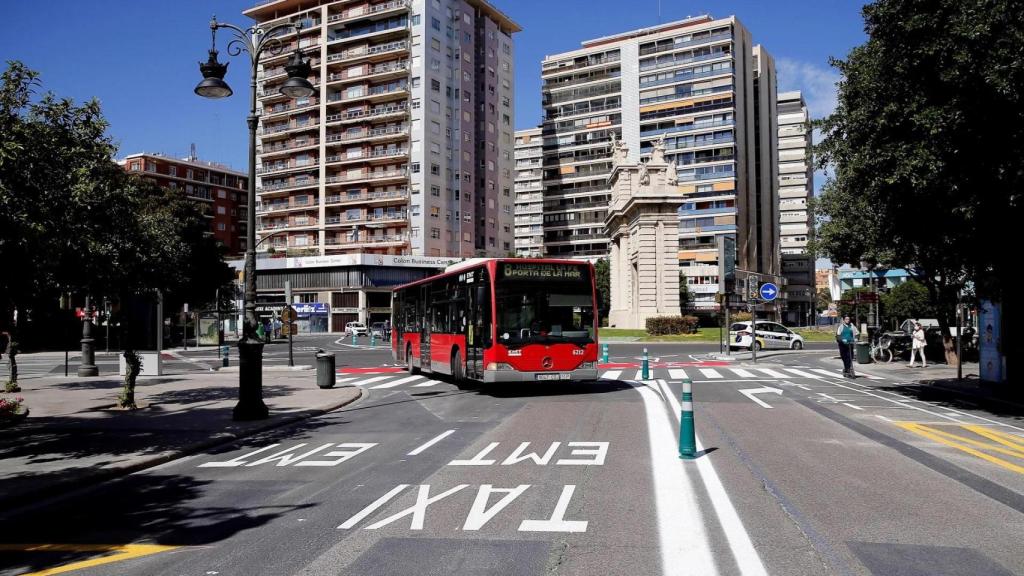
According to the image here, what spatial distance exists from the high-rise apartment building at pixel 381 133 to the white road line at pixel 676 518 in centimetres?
6830

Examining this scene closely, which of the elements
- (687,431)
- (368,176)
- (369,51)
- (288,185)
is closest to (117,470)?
(687,431)

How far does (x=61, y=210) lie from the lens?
968 cm

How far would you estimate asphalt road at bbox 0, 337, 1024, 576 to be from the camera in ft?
16.5

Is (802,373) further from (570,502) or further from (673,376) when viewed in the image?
(570,502)

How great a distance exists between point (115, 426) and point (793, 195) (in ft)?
390

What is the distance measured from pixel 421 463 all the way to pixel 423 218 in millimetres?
68020

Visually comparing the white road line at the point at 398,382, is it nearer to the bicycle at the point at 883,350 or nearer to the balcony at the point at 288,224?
the bicycle at the point at 883,350

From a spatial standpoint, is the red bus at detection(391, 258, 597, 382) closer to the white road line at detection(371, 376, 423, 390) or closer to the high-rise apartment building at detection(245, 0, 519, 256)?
the white road line at detection(371, 376, 423, 390)

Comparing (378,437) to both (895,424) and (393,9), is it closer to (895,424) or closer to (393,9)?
(895,424)

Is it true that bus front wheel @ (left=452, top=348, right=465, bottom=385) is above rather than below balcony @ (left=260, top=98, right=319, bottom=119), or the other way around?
below

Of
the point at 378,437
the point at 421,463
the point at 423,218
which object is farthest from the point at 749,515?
the point at 423,218

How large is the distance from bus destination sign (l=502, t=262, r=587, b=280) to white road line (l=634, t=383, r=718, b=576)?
6601 millimetres

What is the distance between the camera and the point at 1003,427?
11672 mm

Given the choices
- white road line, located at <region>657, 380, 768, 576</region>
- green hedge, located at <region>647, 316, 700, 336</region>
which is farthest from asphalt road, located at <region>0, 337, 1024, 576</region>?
green hedge, located at <region>647, 316, 700, 336</region>
